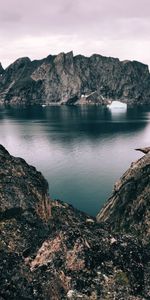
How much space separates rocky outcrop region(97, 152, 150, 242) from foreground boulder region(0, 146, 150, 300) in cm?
1161

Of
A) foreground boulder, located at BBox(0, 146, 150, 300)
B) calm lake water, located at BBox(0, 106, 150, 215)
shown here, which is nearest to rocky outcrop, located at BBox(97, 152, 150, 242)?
foreground boulder, located at BBox(0, 146, 150, 300)

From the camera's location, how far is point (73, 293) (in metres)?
17.4

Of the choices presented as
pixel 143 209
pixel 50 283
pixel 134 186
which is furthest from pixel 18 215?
pixel 134 186

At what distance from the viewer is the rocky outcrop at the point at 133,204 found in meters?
33.9

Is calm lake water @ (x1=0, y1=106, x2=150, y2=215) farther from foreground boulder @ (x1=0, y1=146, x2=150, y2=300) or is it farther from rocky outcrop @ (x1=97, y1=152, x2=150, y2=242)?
foreground boulder @ (x1=0, y1=146, x2=150, y2=300)

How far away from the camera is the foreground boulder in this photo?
17391 millimetres

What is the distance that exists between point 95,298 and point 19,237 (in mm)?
5120

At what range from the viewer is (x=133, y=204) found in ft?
122

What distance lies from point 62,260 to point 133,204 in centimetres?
1942

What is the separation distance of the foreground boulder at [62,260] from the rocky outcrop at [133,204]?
11.6m

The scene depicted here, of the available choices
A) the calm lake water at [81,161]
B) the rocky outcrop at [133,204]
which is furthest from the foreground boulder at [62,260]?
the calm lake water at [81,161]

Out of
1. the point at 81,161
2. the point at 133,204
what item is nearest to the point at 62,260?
the point at 133,204

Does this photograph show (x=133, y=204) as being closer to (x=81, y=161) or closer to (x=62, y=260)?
(x=62, y=260)

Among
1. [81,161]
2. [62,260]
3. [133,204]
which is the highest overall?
[62,260]
